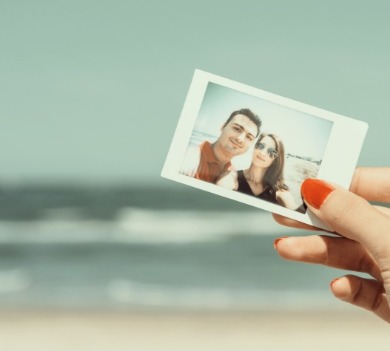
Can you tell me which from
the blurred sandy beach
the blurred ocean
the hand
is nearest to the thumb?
the hand

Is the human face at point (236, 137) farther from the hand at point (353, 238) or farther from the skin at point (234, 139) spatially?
the hand at point (353, 238)

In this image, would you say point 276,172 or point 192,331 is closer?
point 276,172

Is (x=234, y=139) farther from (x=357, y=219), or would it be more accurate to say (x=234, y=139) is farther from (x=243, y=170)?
(x=357, y=219)

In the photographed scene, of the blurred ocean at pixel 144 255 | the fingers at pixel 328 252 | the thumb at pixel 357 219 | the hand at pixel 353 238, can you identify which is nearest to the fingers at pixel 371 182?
the hand at pixel 353 238

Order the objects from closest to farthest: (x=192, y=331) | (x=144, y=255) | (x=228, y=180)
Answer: (x=228, y=180)
(x=192, y=331)
(x=144, y=255)

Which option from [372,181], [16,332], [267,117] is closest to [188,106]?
[267,117]

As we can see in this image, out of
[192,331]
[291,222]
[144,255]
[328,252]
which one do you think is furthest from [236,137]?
[144,255]

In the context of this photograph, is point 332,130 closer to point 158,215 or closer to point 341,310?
point 341,310

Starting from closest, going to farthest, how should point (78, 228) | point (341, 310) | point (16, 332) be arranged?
point (16, 332)
point (341, 310)
point (78, 228)
